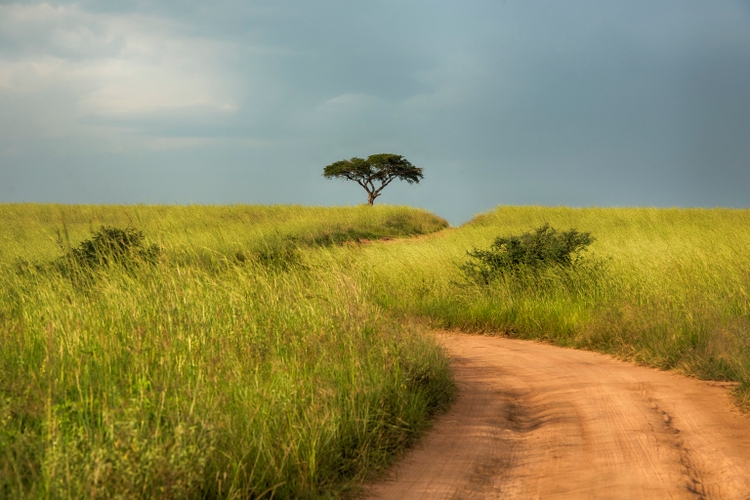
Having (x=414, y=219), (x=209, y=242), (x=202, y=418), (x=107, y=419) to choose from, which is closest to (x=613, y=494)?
(x=202, y=418)

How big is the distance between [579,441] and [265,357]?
2.54 meters

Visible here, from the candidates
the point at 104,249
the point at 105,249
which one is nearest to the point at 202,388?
the point at 104,249

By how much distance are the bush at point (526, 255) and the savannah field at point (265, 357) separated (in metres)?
0.46

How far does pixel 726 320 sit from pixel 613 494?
5.51 metres

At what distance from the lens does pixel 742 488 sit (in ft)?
12.9

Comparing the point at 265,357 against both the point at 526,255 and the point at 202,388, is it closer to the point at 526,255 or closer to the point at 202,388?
the point at 202,388

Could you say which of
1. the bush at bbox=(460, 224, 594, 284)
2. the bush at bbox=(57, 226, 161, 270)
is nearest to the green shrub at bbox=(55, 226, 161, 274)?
the bush at bbox=(57, 226, 161, 270)

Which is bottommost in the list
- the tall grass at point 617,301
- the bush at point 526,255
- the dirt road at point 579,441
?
the dirt road at point 579,441

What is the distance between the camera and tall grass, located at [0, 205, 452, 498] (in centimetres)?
330

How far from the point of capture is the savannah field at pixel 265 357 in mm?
3412

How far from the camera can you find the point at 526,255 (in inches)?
512

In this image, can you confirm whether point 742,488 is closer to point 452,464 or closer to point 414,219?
point 452,464

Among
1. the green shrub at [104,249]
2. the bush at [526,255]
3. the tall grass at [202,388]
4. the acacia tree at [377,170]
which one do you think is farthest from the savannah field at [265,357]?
the acacia tree at [377,170]

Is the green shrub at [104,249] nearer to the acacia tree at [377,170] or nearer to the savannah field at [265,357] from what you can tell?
the savannah field at [265,357]
